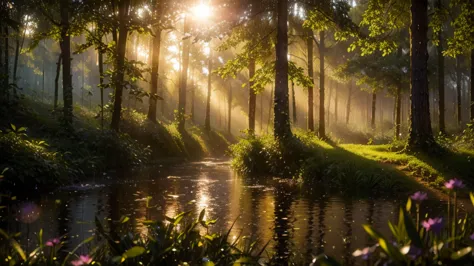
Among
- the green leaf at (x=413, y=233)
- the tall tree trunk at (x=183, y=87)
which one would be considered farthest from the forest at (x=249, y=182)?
the tall tree trunk at (x=183, y=87)

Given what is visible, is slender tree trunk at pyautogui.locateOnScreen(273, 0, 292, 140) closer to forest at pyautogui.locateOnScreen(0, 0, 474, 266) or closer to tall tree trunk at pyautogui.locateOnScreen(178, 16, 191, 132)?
forest at pyautogui.locateOnScreen(0, 0, 474, 266)

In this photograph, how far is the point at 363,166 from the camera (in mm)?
15258

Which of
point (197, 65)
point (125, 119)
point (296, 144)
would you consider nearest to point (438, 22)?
point (296, 144)

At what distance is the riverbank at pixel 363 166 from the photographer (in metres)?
13.8

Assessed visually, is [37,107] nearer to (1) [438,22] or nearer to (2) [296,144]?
(2) [296,144]

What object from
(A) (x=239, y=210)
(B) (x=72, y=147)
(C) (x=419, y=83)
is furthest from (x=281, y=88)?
(A) (x=239, y=210)

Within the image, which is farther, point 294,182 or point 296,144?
point 296,144

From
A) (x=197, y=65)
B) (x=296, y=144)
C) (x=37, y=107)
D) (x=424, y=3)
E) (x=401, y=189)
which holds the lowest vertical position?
(x=401, y=189)

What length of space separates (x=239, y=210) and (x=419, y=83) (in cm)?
972

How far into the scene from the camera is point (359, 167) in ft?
49.5

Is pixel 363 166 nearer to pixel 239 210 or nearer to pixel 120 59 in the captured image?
pixel 239 210

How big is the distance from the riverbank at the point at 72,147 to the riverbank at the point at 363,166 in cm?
603

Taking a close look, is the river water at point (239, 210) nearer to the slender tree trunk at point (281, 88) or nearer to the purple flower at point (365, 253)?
the purple flower at point (365, 253)

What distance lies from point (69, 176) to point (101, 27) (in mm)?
9180
